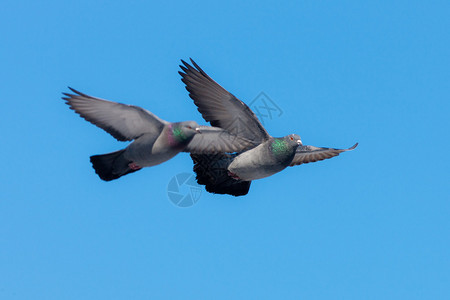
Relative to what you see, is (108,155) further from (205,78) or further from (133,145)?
(205,78)

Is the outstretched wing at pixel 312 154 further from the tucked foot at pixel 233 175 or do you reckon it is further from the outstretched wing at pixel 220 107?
the outstretched wing at pixel 220 107

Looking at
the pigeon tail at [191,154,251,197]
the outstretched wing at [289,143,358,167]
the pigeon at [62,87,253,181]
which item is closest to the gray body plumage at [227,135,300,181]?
the pigeon tail at [191,154,251,197]

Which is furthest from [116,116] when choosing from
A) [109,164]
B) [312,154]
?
[312,154]

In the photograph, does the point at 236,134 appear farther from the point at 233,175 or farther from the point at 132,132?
the point at 132,132

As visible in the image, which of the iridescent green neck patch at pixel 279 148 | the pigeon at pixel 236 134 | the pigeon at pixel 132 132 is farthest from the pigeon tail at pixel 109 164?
the iridescent green neck patch at pixel 279 148

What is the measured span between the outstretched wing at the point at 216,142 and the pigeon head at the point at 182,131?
69.1 inches

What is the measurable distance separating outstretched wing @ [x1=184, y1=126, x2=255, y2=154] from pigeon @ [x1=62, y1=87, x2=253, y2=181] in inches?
31.8

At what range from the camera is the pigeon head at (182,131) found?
15633mm

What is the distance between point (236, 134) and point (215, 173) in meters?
1.50

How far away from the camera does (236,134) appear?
1834 cm

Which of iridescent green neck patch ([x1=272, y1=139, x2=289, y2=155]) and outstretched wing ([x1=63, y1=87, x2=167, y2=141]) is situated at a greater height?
iridescent green neck patch ([x1=272, y1=139, x2=289, y2=155])

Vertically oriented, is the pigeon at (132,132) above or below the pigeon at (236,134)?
below

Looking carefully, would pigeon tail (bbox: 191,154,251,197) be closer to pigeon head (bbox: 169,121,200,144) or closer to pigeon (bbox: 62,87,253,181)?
pigeon (bbox: 62,87,253,181)

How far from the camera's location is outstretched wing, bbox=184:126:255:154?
17750mm
